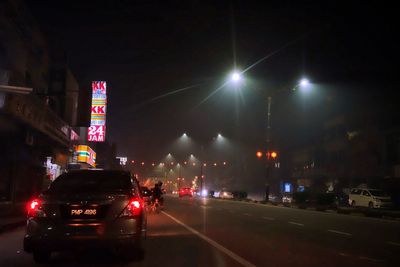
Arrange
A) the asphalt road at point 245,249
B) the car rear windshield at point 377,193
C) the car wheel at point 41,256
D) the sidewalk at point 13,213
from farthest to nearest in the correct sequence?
the car rear windshield at point 377,193 < the sidewalk at point 13,213 < the asphalt road at point 245,249 < the car wheel at point 41,256

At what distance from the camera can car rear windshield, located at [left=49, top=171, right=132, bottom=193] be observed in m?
9.50

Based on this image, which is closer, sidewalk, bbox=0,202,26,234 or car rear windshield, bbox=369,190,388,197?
sidewalk, bbox=0,202,26,234

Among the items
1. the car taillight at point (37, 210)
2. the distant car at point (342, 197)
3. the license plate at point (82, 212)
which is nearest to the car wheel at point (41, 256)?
the car taillight at point (37, 210)

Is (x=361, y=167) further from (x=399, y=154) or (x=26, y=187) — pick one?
(x=26, y=187)

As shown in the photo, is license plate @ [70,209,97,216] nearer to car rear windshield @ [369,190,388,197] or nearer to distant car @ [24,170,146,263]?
distant car @ [24,170,146,263]

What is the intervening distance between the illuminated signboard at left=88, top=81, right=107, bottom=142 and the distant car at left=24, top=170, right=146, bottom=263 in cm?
3783

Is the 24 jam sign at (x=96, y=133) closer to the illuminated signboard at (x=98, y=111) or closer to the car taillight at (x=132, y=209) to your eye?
the illuminated signboard at (x=98, y=111)

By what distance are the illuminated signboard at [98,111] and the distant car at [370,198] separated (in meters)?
23.4

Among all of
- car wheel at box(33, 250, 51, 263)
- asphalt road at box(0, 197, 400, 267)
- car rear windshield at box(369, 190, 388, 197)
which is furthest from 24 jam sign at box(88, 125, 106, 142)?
car wheel at box(33, 250, 51, 263)

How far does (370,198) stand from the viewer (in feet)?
132

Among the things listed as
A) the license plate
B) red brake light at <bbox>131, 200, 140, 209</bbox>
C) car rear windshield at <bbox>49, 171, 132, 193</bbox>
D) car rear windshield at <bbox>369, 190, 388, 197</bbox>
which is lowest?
the license plate

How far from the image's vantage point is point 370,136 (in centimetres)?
5244

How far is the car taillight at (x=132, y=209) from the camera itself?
902cm

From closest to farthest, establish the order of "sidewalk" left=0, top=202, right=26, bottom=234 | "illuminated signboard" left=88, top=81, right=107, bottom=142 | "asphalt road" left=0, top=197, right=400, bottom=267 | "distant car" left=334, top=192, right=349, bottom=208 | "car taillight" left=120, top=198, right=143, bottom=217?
"car taillight" left=120, top=198, right=143, bottom=217 → "asphalt road" left=0, top=197, right=400, bottom=267 → "sidewalk" left=0, top=202, right=26, bottom=234 → "illuminated signboard" left=88, top=81, right=107, bottom=142 → "distant car" left=334, top=192, right=349, bottom=208
